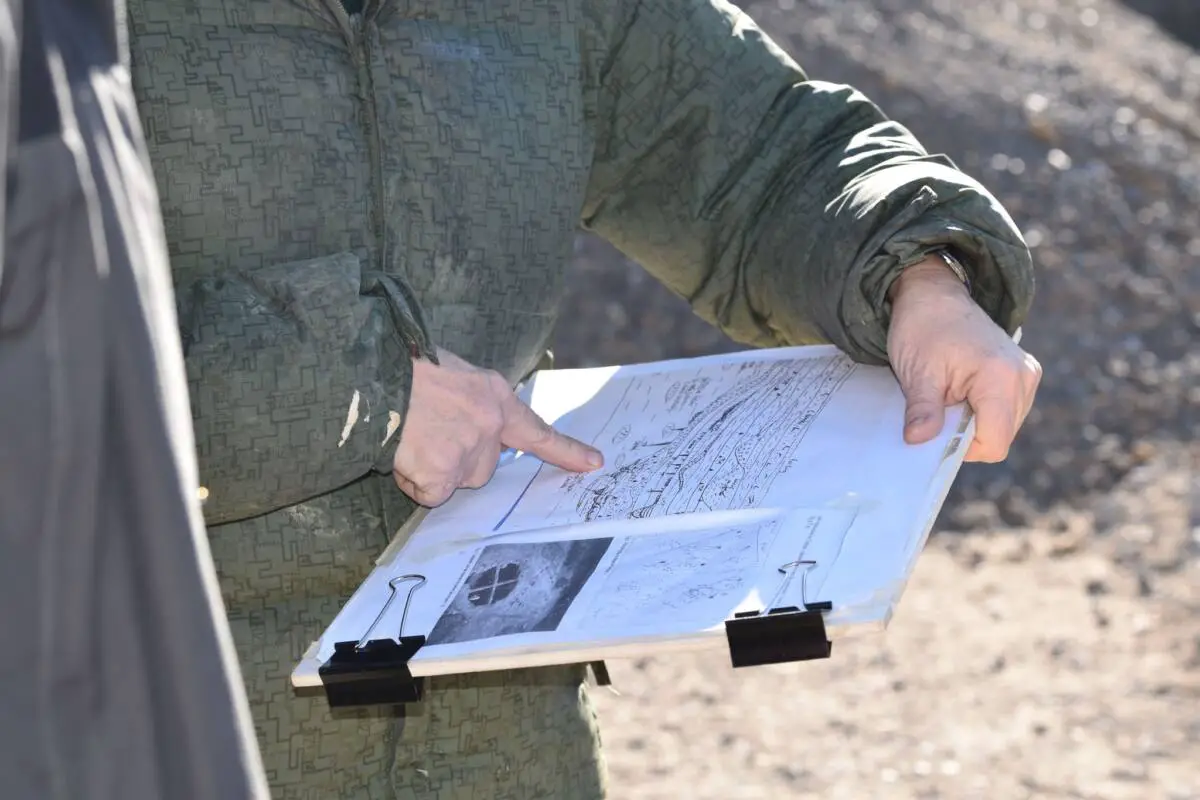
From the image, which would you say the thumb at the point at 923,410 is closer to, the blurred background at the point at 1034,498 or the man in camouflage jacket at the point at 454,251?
the man in camouflage jacket at the point at 454,251

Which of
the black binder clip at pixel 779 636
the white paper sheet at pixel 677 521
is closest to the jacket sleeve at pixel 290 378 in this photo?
the white paper sheet at pixel 677 521

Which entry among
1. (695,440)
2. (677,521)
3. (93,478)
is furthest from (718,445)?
(93,478)

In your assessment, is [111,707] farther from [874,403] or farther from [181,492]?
[874,403]

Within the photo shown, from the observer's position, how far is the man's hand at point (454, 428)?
5.44 ft

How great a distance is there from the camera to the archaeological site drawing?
66.7 inches

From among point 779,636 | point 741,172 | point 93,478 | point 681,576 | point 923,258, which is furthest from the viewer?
point 741,172

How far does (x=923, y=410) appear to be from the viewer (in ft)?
5.71

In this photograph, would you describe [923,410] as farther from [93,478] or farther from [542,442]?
[93,478]

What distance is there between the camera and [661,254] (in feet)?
6.81

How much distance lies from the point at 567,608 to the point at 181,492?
0.62 meters

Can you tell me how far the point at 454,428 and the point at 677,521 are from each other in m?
0.24

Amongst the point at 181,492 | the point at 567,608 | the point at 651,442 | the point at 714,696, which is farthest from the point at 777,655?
the point at 714,696

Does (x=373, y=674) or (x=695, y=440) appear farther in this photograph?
(x=695, y=440)

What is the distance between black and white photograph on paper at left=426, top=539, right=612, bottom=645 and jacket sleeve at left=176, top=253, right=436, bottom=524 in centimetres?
17
